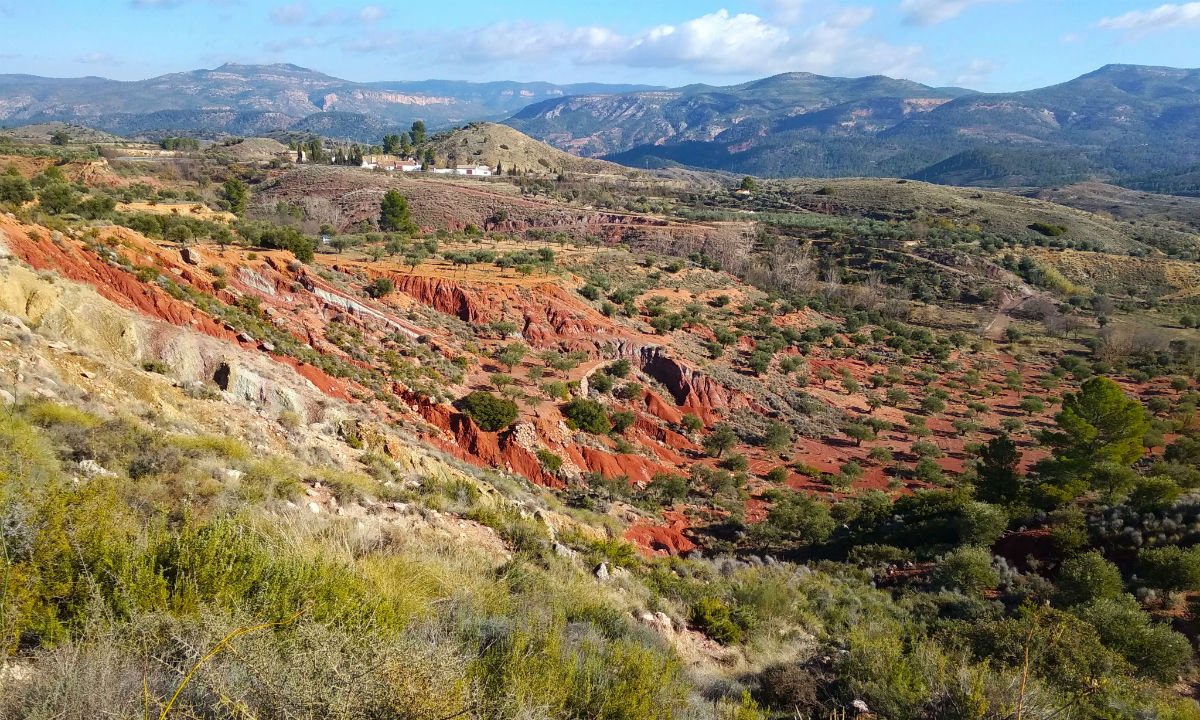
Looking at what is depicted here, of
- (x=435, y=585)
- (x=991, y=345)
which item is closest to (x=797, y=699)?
(x=435, y=585)

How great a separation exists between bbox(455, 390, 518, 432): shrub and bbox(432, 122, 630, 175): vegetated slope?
8565 centimetres

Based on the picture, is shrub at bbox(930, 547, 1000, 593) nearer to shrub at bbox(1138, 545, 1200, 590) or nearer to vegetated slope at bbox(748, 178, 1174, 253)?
shrub at bbox(1138, 545, 1200, 590)

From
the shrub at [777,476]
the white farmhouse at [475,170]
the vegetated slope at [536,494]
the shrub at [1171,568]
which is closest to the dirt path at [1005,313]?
the vegetated slope at [536,494]

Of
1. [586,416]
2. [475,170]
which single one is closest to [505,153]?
[475,170]

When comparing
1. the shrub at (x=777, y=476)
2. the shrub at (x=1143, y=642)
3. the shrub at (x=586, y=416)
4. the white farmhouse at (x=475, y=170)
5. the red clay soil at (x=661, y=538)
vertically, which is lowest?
the shrub at (x=777, y=476)

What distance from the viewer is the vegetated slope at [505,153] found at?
106m

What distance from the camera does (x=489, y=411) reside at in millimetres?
19312

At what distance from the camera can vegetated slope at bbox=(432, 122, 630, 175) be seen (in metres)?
106

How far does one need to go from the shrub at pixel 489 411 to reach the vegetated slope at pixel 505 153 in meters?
85.6

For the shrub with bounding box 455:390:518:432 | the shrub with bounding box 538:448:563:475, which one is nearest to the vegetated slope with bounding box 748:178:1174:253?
the shrub with bounding box 538:448:563:475

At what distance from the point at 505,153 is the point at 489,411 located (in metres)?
99.8

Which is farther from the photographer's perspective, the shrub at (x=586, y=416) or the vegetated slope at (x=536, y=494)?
the shrub at (x=586, y=416)

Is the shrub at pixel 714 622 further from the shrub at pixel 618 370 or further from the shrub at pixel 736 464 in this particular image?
the shrub at pixel 618 370

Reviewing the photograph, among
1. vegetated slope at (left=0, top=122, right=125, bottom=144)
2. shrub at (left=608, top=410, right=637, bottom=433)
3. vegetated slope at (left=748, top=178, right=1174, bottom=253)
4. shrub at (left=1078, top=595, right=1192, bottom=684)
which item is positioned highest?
vegetated slope at (left=0, top=122, right=125, bottom=144)
